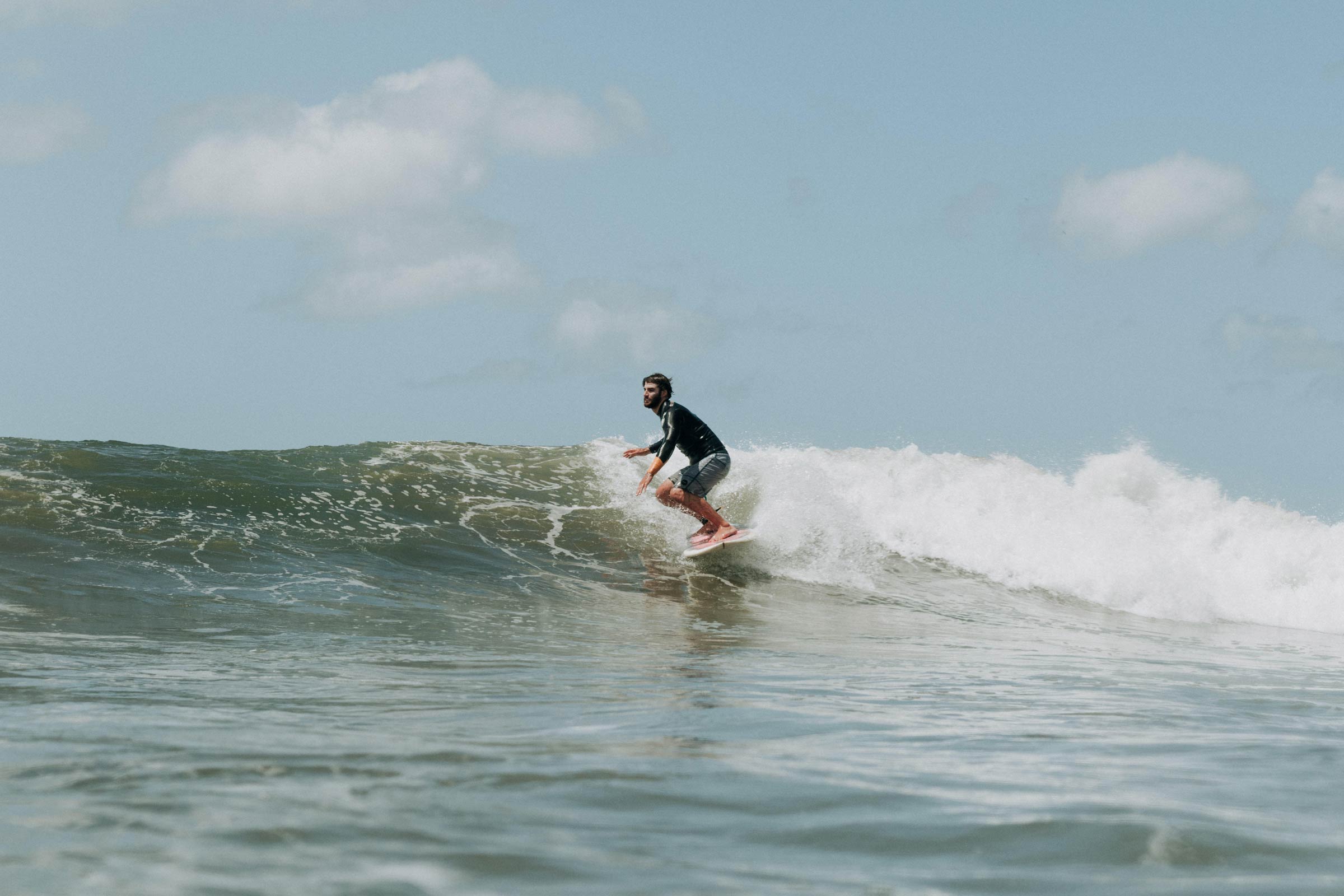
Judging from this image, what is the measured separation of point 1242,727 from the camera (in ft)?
15.4

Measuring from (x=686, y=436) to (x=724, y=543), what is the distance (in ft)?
4.64

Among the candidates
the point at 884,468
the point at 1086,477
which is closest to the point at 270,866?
the point at 884,468

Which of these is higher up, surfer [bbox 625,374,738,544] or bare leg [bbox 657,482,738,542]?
surfer [bbox 625,374,738,544]

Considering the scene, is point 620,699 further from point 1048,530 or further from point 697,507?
point 1048,530

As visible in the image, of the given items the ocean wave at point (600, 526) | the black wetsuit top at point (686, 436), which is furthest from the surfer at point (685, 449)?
the ocean wave at point (600, 526)

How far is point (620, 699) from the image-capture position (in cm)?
511

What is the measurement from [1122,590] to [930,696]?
9.77m

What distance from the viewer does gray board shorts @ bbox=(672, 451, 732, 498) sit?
1271cm

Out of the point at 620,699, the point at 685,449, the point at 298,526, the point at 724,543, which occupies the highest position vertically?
the point at 685,449

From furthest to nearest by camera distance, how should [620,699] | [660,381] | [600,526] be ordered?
[600,526] → [660,381] → [620,699]

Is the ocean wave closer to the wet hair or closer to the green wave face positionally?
the green wave face

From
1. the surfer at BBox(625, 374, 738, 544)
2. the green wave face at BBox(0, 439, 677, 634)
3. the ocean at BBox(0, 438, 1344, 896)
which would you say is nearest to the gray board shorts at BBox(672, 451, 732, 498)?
the surfer at BBox(625, 374, 738, 544)

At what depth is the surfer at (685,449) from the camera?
41.5 feet

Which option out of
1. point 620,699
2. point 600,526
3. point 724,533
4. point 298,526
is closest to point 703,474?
point 724,533
